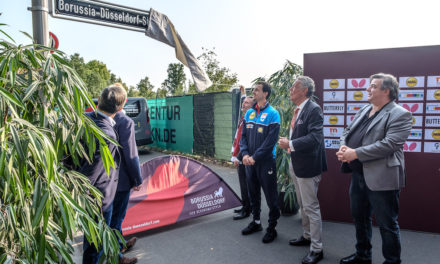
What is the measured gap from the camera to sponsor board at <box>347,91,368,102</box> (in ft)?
15.0

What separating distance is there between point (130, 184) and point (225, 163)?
666 centimetres

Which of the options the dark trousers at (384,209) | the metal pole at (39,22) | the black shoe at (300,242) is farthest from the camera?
the black shoe at (300,242)

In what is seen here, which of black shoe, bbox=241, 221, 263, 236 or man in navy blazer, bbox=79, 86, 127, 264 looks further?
black shoe, bbox=241, 221, 263, 236

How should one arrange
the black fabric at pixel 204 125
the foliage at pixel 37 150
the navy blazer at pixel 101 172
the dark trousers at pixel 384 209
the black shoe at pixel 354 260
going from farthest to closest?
the black fabric at pixel 204 125
the black shoe at pixel 354 260
the dark trousers at pixel 384 209
the navy blazer at pixel 101 172
the foliage at pixel 37 150

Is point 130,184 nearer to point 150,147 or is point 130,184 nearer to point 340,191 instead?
point 340,191

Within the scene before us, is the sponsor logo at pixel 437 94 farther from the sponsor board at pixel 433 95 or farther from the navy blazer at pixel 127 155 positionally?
the navy blazer at pixel 127 155

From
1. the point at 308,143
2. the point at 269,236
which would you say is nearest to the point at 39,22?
the point at 308,143

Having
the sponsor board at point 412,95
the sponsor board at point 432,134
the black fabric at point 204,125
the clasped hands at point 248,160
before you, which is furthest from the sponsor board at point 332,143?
the black fabric at point 204,125

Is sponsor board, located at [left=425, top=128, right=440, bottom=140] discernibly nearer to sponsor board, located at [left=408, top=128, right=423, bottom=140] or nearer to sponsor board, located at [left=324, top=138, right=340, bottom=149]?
sponsor board, located at [left=408, top=128, right=423, bottom=140]

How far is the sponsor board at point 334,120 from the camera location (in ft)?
15.5

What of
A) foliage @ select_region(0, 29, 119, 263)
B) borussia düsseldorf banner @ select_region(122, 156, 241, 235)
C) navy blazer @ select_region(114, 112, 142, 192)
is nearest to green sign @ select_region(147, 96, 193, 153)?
borussia düsseldorf banner @ select_region(122, 156, 241, 235)

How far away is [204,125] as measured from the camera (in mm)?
11078

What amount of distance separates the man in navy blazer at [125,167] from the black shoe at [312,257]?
193 cm

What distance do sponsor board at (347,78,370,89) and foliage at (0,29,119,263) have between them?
12.4 ft
